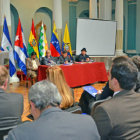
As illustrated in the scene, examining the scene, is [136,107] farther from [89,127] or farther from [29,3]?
[29,3]

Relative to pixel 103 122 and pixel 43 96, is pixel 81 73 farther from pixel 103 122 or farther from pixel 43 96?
pixel 43 96

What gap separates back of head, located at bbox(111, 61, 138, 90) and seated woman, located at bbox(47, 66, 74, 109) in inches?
36.9

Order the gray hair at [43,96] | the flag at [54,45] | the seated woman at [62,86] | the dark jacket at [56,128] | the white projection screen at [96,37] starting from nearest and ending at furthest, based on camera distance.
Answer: the dark jacket at [56,128] → the gray hair at [43,96] → the seated woman at [62,86] → the flag at [54,45] → the white projection screen at [96,37]

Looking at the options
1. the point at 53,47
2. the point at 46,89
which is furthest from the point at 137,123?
the point at 53,47

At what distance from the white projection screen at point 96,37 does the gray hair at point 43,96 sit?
7.24 m

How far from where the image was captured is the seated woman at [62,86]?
2512mm

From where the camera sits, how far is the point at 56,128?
3.43 feet

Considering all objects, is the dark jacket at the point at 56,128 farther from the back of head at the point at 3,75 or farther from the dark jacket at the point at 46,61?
the dark jacket at the point at 46,61

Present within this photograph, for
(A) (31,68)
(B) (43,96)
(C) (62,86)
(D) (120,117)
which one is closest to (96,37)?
(A) (31,68)

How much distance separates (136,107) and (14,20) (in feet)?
30.5

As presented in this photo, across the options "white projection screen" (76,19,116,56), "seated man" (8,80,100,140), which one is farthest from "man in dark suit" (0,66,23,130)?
"white projection screen" (76,19,116,56)

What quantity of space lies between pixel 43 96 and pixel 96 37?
8248mm

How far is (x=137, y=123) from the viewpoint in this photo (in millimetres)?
1444

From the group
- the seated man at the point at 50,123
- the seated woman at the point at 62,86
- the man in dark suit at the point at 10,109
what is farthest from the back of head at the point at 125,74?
the seated woman at the point at 62,86
